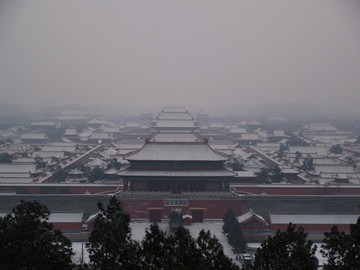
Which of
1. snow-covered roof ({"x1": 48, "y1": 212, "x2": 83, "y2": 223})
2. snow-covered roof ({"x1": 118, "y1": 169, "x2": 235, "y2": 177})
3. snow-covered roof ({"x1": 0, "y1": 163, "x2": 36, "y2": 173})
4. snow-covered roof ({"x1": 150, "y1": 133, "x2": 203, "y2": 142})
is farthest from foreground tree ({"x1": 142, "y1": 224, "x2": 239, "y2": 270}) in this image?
snow-covered roof ({"x1": 0, "y1": 163, "x2": 36, "y2": 173})

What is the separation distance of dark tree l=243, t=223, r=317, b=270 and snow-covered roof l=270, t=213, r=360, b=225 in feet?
36.4

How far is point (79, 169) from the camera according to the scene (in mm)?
34031

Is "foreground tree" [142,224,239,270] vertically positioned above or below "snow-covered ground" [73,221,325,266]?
below

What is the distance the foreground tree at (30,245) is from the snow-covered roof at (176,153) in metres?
15.1

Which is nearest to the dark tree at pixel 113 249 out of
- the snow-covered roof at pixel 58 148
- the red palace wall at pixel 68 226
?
the red palace wall at pixel 68 226

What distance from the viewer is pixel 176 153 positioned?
2673 centimetres

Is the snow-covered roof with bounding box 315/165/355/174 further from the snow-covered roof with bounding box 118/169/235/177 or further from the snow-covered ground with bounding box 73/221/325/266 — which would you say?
the snow-covered ground with bounding box 73/221/325/266

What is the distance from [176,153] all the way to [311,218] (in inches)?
355

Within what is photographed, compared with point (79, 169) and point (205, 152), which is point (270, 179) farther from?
point (79, 169)

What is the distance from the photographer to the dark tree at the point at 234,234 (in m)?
19.9

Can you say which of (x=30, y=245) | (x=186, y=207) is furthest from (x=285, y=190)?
(x=30, y=245)

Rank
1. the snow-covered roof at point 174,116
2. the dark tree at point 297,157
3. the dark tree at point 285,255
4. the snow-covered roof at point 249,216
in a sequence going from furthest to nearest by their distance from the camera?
the snow-covered roof at point 174,116 → the dark tree at point 297,157 → the snow-covered roof at point 249,216 → the dark tree at point 285,255

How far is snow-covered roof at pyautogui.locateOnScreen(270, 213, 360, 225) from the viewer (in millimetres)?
23312

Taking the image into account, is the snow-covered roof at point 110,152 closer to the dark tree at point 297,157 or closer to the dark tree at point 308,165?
the dark tree at point 297,157
